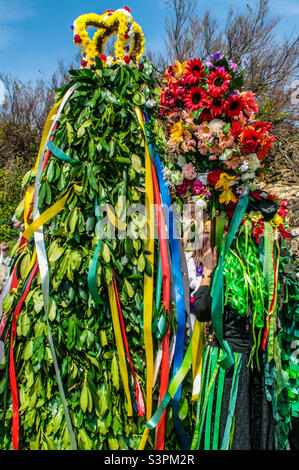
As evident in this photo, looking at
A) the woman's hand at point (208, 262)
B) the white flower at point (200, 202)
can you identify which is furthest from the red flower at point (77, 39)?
the woman's hand at point (208, 262)

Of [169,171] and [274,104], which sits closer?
[169,171]

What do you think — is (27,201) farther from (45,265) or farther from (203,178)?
(203,178)

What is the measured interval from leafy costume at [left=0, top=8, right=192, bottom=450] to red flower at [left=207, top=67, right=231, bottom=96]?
41 cm

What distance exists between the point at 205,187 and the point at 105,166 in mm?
536

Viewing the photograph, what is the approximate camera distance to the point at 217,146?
1752mm

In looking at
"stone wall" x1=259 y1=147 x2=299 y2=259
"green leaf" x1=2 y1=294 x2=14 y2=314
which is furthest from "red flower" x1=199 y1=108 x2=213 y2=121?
"stone wall" x1=259 y1=147 x2=299 y2=259

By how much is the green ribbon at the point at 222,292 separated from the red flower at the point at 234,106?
1.35 ft

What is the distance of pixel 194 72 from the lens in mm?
1810

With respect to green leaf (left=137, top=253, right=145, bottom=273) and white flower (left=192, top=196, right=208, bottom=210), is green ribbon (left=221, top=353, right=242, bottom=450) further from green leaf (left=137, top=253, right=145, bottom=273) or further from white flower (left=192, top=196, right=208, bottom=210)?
white flower (left=192, top=196, right=208, bottom=210)

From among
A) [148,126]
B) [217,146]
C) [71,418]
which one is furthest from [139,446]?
[148,126]

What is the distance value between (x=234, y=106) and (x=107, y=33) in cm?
89

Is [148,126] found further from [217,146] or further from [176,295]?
[176,295]

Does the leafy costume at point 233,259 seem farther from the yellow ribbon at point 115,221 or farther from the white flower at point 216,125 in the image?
the yellow ribbon at point 115,221

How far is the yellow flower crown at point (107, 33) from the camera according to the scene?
202 cm
